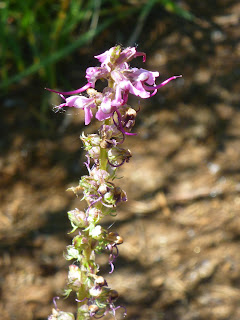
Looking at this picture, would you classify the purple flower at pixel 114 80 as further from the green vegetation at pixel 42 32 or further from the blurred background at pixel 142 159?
the green vegetation at pixel 42 32

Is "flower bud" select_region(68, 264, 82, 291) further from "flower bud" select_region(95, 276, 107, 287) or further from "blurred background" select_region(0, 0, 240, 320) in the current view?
"blurred background" select_region(0, 0, 240, 320)

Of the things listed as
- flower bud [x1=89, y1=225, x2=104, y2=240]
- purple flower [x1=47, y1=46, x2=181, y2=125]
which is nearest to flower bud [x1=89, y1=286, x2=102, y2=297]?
flower bud [x1=89, y1=225, x2=104, y2=240]

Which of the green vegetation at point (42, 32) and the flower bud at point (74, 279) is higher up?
the green vegetation at point (42, 32)

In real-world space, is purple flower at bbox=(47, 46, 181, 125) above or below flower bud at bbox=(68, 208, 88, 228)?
above

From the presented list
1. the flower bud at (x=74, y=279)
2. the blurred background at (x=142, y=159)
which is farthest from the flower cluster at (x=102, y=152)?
the blurred background at (x=142, y=159)

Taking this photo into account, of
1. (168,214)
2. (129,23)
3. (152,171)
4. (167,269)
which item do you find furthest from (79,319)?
(129,23)

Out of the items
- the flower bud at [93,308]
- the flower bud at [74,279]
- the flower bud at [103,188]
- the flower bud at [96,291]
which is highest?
the flower bud at [103,188]
